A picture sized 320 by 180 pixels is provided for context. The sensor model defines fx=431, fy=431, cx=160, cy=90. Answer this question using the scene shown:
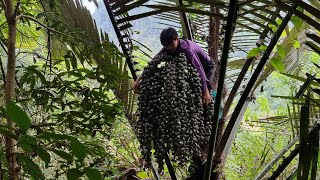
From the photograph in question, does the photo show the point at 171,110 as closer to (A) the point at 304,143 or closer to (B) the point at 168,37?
(B) the point at 168,37

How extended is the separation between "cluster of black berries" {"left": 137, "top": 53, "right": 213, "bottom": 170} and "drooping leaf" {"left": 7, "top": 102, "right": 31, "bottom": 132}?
0.71 meters

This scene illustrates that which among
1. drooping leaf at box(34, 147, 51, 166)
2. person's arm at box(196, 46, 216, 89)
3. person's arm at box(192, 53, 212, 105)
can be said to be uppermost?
person's arm at box(196, 46, 216, 89)

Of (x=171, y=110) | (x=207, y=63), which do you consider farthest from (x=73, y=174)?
(x=207, y=63)

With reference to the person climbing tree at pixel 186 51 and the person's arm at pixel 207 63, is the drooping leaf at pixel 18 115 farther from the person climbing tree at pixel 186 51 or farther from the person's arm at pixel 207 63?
the person's arm at pixel 207 63

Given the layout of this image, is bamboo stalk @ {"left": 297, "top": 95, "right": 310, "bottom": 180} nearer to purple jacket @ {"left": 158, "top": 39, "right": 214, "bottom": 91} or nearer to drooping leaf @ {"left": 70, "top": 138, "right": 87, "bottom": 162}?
drooping leaf @ {"left": 70, "top": 138, "right": 87, "bottom": 162}

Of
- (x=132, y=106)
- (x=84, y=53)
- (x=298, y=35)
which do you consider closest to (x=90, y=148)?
(x=84, y=53)

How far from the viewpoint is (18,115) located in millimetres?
663

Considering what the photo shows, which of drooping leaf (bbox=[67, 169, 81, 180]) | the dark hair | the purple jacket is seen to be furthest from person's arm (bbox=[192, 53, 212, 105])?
drooping leaf (bbox=[67, 169, 81, 180])

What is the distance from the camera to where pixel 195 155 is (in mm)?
1457

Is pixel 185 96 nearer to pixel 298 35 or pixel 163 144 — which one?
pixel 163 144

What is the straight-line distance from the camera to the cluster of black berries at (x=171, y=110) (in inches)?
53.3

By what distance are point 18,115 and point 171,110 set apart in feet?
2.40

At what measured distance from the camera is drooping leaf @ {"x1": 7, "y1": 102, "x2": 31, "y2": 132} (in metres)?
0.65

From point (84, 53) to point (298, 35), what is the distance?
1288mm
